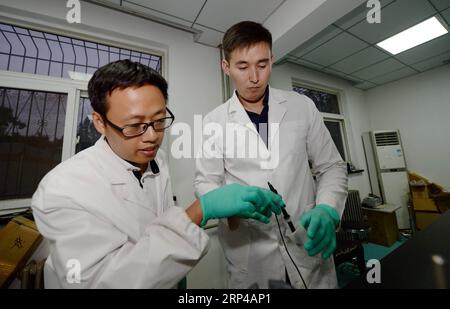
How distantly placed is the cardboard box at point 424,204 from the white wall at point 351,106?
0.71 meters

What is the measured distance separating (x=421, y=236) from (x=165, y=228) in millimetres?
879

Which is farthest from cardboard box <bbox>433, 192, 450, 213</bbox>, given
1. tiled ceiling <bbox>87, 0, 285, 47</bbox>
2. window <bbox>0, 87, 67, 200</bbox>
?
window <bbox>0, 87, 67, 200</bbox>

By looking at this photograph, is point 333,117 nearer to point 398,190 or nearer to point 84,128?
point 398,190

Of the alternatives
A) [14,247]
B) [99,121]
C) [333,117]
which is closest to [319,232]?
[99,121]

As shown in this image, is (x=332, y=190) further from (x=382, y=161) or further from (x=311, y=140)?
(x=382, y=161)

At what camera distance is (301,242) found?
86cm

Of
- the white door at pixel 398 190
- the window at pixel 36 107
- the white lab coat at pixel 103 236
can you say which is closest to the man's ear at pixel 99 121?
the white lab coat at pixel 103 236

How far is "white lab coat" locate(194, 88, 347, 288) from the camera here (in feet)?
2.93

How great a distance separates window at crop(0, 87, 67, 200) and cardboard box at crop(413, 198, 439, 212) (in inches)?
177

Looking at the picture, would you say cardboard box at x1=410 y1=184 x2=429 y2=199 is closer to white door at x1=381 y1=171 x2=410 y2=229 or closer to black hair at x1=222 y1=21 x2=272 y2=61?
white door at x1=381 y1=171 x2=410 y2=229

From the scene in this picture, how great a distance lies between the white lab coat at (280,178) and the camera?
2.93ft

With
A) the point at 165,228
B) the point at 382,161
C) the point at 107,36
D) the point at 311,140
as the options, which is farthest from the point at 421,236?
the point at 382,161

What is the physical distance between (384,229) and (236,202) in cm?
328

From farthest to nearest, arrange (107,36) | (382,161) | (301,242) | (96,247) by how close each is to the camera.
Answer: (382,161)
(107,36)
(301,242)
(96,247)
